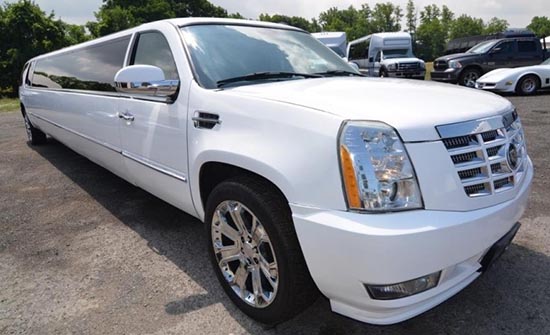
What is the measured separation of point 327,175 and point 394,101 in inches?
21.7

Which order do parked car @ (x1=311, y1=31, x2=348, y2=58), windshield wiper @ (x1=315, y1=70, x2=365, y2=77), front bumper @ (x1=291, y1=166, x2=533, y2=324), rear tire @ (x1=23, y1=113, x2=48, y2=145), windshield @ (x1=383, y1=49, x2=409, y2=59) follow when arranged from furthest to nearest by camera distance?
parked car @ (x1=311, y1=31, x2=348, y2=58) < windshield @ (x1=383, y1=49, x2=409, y2=59) < rear tire @ (x1=23, y1=113, x2=48, y2=145) < windshield wiper @ (x1=315, y1=70, x2=365, y2=77) < front bumper @ (x1=291, y1=166, x2=533, y2=324)

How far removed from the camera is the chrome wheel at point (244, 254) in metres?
2.20

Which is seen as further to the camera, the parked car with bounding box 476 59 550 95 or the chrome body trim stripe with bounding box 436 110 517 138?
the parked car with bounding box 476 59 550 95

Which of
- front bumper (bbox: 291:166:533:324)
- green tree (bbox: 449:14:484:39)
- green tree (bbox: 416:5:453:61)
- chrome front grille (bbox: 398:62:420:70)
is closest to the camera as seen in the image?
front bumper (bbox: 291:166:533:324)

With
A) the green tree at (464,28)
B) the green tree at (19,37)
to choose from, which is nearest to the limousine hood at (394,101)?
the green tree at (19,37)

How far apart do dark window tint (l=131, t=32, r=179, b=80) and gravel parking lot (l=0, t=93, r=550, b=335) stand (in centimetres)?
139

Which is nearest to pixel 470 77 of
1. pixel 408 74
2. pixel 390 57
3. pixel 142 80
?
pixel 408 74

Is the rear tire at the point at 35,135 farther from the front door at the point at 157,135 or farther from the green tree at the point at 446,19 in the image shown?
the green tree at the point at 446,19

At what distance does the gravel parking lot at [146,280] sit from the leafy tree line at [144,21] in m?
7.66

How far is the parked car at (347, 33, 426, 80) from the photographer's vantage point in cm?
1883

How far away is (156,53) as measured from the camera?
3.20 metres

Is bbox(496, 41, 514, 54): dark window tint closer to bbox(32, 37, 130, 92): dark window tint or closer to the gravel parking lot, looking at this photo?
the gravel parking lot

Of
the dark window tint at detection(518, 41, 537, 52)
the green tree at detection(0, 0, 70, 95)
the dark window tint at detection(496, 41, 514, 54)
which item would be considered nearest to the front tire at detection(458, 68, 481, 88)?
the dark window tint at detection(496, 41, 514, 54)

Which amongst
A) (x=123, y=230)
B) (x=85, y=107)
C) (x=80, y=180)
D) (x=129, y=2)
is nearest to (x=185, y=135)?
(x=123, y=230)
